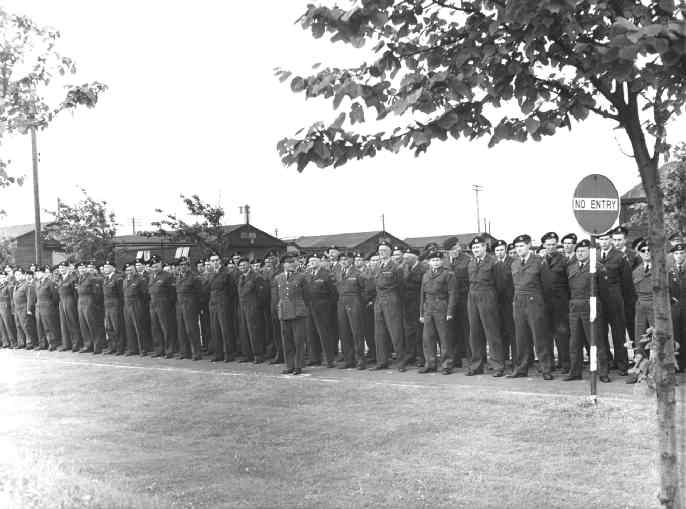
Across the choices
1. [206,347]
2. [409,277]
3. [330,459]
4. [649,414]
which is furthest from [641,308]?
[206,347]

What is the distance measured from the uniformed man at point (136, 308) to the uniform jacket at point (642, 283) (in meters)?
11.1

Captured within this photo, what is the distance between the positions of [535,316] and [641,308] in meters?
1.49

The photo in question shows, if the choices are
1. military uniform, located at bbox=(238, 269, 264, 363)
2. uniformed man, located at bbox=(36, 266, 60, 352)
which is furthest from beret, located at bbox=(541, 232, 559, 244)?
uniformed man, located at bbox=(36, 266, 60, 352)

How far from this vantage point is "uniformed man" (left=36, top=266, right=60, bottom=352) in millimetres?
20047

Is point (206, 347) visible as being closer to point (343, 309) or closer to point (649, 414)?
point (343, 309)

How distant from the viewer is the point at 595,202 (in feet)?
28.2

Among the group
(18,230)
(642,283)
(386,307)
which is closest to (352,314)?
(386,307)

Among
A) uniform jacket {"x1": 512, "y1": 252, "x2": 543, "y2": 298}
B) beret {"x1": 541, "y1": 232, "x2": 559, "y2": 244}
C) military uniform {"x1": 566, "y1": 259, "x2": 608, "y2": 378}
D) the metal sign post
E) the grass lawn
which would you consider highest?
the metal sign post

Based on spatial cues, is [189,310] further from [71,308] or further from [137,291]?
[71,308]

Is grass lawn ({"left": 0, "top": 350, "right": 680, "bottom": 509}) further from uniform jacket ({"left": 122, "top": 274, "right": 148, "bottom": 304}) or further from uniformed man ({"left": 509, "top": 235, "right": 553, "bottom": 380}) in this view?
uniform jacket ({"left": 122, "top": 274, "right": 148, "bottom": 304})

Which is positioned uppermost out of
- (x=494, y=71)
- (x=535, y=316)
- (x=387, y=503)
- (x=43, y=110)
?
(x=43, y=110)

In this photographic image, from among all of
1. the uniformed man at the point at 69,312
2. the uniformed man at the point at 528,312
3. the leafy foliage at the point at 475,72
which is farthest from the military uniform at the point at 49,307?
the leafy foliage at the point at 475,72

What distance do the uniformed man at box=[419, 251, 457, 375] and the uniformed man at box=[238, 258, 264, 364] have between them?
402cm

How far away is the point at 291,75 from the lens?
393cm
